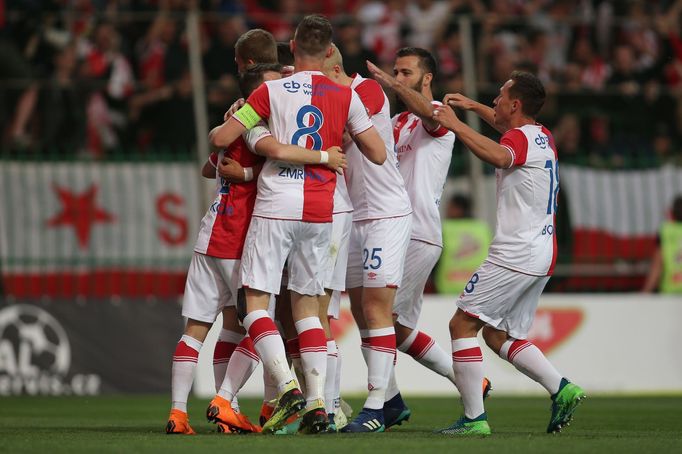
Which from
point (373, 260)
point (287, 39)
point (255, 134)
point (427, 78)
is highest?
point (287, 39)

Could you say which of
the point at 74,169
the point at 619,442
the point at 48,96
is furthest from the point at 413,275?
the point at 48,96

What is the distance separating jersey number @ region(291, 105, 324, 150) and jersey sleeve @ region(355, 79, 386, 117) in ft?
2.25

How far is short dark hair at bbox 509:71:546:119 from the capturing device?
29.0 feet

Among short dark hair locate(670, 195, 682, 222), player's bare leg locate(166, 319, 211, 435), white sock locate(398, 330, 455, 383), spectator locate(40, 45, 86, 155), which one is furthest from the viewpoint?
short dark hair locate(670, 195, 682, 222)

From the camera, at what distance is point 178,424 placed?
8328 mm

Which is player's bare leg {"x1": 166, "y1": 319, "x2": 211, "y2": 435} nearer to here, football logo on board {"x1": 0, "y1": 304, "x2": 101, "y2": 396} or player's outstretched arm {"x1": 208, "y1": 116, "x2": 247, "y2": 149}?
player's outstretched arm {"x1": 208, "y1": 116, "x2": 247, "y2": 149}

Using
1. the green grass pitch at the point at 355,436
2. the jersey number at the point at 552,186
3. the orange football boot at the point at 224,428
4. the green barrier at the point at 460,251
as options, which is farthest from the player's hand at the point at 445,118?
the green barrier at the point at 460,251

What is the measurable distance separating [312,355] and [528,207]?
6.10 feet

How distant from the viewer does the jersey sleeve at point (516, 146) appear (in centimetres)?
859

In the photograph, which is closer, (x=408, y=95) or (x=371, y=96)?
(x=408, y=95)

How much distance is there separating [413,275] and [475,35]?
7.74 metres

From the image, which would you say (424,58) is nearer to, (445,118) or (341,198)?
(445,118)

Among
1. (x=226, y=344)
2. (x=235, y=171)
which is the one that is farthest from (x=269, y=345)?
(x=235, y=171)

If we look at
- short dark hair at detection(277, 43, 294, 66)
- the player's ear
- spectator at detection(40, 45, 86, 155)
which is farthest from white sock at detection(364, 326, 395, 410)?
spectator at detection(40, 45, 86, 155)
